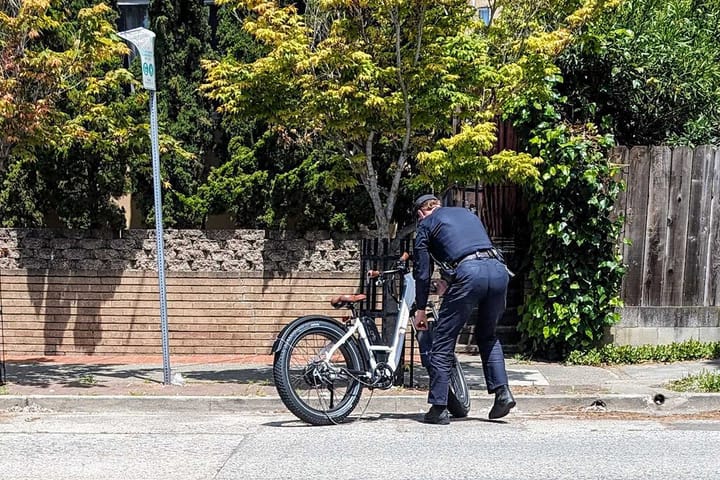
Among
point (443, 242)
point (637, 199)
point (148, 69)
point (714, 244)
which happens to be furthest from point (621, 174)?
point (148, 69)

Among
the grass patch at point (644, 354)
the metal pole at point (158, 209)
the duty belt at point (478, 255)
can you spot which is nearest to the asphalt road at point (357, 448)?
the metal pole at point (158, 209)

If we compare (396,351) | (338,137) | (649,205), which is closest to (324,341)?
(396,351)

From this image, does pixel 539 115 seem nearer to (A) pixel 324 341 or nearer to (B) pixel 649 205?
(B) pixel 649 205

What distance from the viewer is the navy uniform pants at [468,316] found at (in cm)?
675

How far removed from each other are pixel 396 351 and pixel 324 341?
64cm

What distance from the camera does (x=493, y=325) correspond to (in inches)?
274

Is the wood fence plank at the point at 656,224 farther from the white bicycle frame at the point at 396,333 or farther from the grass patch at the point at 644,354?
the white bicycle frame at the point at 396,333

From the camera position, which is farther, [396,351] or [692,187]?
[692,187]

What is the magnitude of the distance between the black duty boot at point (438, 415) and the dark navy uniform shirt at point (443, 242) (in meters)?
0.85

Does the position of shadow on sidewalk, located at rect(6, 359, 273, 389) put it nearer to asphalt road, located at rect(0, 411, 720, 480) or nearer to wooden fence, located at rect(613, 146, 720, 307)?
asphalt road, located at rect(0, 411, 720, 480)

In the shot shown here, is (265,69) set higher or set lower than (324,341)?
higher

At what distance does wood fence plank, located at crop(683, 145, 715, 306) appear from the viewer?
973cm

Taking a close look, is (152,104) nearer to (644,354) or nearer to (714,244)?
(644,354)

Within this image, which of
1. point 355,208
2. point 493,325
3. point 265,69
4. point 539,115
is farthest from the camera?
point 355,208
